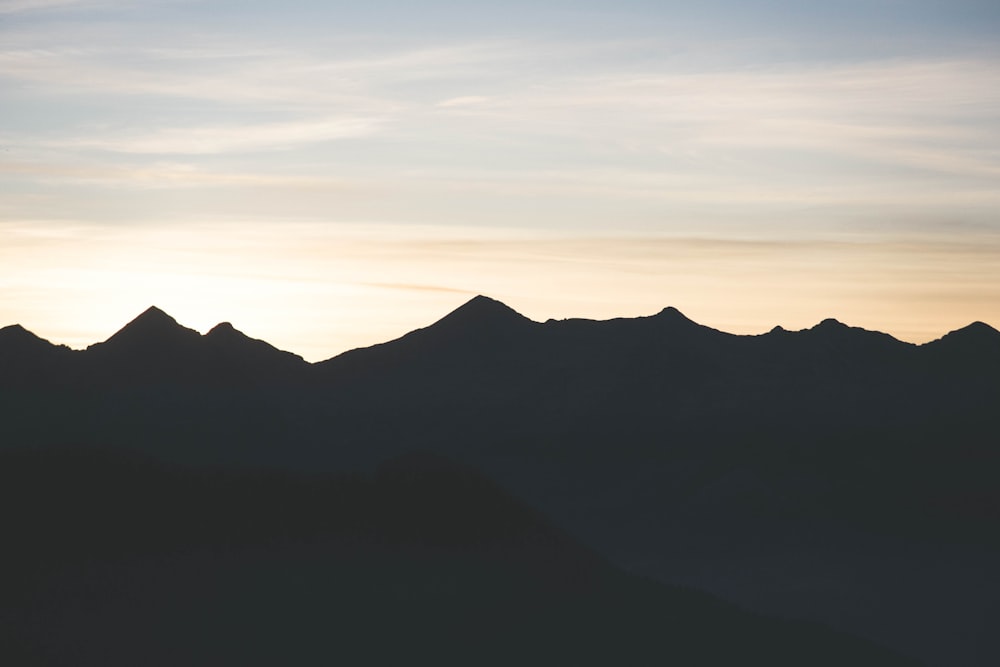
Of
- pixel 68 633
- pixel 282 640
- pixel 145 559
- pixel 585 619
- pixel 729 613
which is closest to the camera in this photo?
pixel 68 633

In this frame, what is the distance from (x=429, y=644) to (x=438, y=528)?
64.2 ft

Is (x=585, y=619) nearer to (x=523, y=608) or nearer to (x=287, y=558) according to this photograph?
(x=523, y=608)

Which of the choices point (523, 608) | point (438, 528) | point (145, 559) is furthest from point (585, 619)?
point (145, 559)

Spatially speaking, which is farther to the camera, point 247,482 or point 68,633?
point 247,482

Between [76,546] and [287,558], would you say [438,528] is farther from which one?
[76,546]

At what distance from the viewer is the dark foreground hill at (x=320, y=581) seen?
10869 centimetres

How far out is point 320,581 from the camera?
122 meters

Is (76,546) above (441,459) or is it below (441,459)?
below

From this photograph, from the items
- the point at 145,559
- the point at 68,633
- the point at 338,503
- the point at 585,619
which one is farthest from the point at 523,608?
the point at 68,633

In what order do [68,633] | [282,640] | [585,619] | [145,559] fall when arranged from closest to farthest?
[68,633], [282,640], [145,559], [585,619]

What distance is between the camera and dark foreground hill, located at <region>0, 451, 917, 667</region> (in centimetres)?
10869

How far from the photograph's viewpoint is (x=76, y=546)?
118250 millimetres

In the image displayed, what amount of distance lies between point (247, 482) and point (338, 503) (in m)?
8.45

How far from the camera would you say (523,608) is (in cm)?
12712
